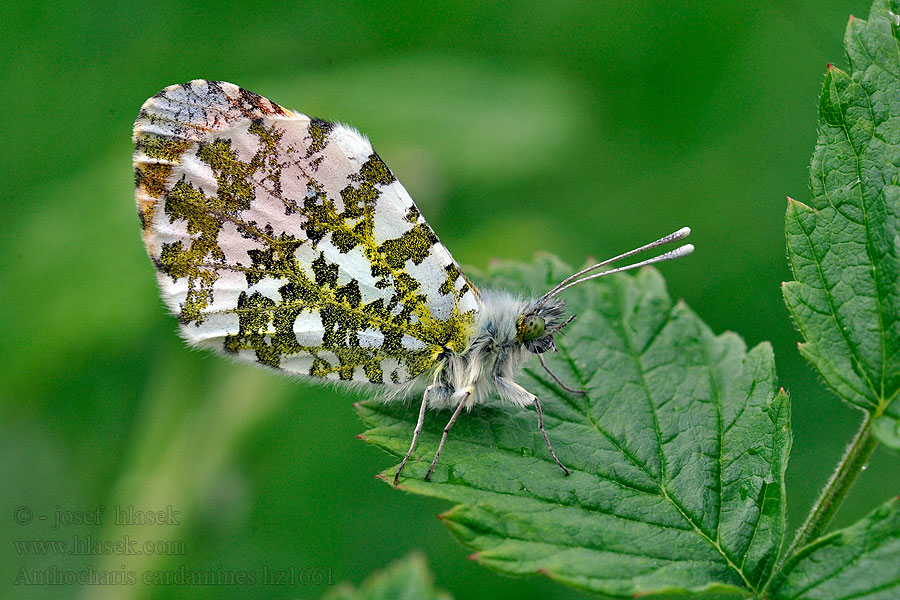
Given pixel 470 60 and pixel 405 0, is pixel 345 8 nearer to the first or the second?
pixel 405 0

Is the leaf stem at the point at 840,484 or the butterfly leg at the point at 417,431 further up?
the butterfly leg at the point at 417,431

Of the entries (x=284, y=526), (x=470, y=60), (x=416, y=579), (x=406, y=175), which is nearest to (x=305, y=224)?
(x=416, y=579)

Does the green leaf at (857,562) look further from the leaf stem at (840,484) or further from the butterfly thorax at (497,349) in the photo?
the butterfly thorax at (497,349)

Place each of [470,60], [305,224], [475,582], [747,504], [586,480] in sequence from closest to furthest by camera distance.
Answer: [747,504]
[586,480]
[305,224]
[475,582]
[470,60]

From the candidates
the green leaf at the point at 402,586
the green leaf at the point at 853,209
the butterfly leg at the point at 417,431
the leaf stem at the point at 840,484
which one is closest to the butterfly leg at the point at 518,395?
the butterfly leg at the point at 417,431

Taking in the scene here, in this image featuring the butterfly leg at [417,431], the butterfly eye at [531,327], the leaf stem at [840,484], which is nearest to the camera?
the leaf stem at [840,484]

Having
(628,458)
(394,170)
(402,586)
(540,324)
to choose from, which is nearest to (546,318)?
(540,324)
